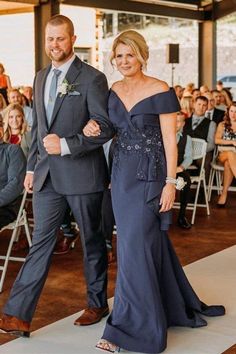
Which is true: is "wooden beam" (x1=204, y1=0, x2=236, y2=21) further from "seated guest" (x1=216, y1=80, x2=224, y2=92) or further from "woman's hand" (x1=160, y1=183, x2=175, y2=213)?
"woman's hand" (x1=160, y1=183, x2=175, y2=213)

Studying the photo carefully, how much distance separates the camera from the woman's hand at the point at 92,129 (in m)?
3.47

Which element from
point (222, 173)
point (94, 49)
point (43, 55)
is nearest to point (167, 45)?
point (94, 49)

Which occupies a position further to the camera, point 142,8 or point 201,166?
point 142,8

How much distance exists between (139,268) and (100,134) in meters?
0.69

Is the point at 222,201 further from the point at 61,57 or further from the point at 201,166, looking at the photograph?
the point at 61,57

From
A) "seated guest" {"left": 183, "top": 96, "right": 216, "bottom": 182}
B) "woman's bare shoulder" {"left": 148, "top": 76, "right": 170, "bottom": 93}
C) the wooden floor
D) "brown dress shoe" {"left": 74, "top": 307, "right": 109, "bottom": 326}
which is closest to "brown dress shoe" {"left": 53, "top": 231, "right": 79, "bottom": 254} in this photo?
the wooden floor

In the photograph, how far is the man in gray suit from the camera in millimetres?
3508

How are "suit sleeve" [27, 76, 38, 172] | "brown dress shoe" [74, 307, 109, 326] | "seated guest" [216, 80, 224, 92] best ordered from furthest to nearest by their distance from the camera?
1. "seated guest" [216, 80, 224, 92]
2. "brown dress shoe" [74, 307, 109, 326]
3. "suit sleeve" [27, 76, 38, 172]

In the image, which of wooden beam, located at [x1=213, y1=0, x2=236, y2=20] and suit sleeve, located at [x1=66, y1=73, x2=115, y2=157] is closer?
suit sleeve, located at [x1=66, y1=73, x2=115, y2=157]

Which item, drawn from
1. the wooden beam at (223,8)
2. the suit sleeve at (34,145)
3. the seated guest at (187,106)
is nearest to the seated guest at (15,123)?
the suit sleeve at (34,145)

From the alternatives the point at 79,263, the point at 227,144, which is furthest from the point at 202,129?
the point at 79,263

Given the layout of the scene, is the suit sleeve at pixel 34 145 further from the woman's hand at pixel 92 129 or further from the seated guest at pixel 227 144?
the seated guest at pixel 227 144

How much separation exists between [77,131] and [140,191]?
451mm

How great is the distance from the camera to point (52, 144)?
11.3ft
